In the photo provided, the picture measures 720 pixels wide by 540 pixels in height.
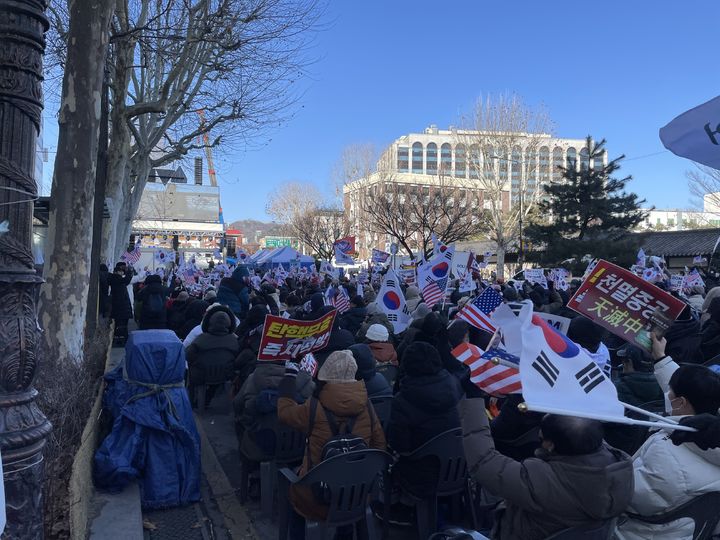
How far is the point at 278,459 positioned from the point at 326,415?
117 cm

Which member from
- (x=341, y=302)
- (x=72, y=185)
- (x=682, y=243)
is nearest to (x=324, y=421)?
(x=72, y=185)

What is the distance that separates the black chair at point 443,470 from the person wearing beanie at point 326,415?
36cm

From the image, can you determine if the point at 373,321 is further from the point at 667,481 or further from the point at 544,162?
the point at 544,162

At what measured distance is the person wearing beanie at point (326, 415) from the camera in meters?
3.62

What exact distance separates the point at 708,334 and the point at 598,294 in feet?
6.03

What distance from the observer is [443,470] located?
159 inches

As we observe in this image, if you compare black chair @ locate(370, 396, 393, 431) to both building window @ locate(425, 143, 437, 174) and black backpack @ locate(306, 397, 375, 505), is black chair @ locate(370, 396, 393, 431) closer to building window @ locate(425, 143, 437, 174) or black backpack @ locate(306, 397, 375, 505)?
black backpack @ locate(306, 397, 375, 505)

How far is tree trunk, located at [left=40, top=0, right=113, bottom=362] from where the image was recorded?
245 inches

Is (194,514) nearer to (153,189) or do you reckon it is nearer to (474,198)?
(474,198)

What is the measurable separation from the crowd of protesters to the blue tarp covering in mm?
508

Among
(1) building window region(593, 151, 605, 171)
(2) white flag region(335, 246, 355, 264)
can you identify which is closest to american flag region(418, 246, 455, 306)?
(2) white flag region(335, 246, 355, 264)

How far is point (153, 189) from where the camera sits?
6494 cm

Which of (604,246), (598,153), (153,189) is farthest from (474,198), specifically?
(153,189)

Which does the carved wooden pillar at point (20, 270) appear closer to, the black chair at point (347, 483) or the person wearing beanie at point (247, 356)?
the black chair at point (347, 483)
